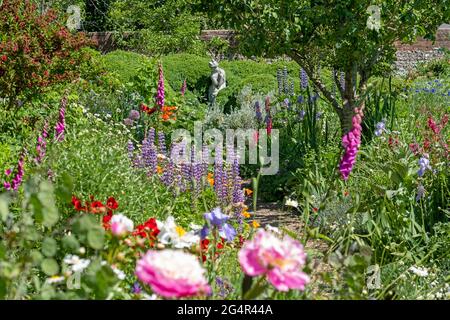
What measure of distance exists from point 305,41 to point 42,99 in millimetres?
2825

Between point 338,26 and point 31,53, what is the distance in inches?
121

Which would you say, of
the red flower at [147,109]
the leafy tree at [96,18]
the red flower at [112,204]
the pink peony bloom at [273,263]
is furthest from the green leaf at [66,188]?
the leafy tree at [96,18]

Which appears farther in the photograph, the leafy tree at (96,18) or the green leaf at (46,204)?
the leafy tree at (96,18)

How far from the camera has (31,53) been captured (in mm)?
7465

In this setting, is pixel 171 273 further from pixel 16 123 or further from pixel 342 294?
pixel 16 123

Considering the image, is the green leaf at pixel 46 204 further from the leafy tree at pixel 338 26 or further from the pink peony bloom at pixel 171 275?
the leafy tree at pixel 338 26

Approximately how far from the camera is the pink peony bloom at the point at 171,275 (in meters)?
1.71

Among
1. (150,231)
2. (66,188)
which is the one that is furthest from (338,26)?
(66,188)

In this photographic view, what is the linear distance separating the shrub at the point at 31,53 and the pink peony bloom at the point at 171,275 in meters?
5.85

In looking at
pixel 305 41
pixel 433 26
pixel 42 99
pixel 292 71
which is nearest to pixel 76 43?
pixel 42 99

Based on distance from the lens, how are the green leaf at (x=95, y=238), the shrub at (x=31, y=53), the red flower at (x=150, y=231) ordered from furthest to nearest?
the shrub at (x=31, y=53)
the red flower at (x=150, y=231)
the green leaf at (x=95, y=238)

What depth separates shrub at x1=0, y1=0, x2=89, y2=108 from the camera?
7328mm

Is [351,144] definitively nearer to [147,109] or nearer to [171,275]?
[171,275]
